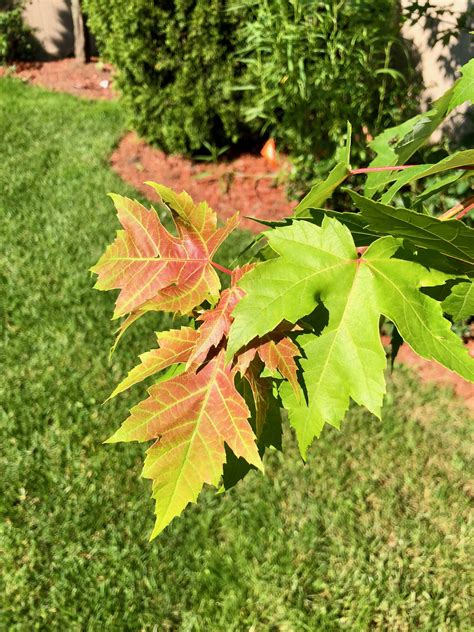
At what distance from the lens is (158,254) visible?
0.97 metres

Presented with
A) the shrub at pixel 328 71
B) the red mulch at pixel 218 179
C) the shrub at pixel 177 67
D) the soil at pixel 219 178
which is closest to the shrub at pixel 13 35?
the shrub at pixel 177 67

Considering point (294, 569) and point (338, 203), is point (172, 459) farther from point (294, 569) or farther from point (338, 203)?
point (338, 203)

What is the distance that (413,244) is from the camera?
2.85 ft

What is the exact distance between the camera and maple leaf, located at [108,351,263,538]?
858 mm

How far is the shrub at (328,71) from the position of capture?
4328 millimetres

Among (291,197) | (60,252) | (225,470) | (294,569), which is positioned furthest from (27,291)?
(225,470)

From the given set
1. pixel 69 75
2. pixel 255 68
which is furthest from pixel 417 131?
pixel 69 75

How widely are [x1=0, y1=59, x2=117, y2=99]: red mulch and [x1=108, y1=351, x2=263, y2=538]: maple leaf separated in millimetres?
7475

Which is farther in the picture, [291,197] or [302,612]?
[291,197]

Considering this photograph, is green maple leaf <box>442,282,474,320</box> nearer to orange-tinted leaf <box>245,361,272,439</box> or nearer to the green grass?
orange-tinted leaf <box>245,361,272,439</box>

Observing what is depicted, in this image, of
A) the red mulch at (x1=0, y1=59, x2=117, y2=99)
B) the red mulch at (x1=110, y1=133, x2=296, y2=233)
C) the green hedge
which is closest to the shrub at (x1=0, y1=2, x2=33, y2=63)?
the red mulch at (x1=0, y1=59, x2=117, y2=99)

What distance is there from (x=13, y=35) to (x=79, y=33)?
922 mm

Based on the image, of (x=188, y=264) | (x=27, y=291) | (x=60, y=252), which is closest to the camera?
(x=188, y=264)

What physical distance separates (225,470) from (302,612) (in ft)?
6.39
